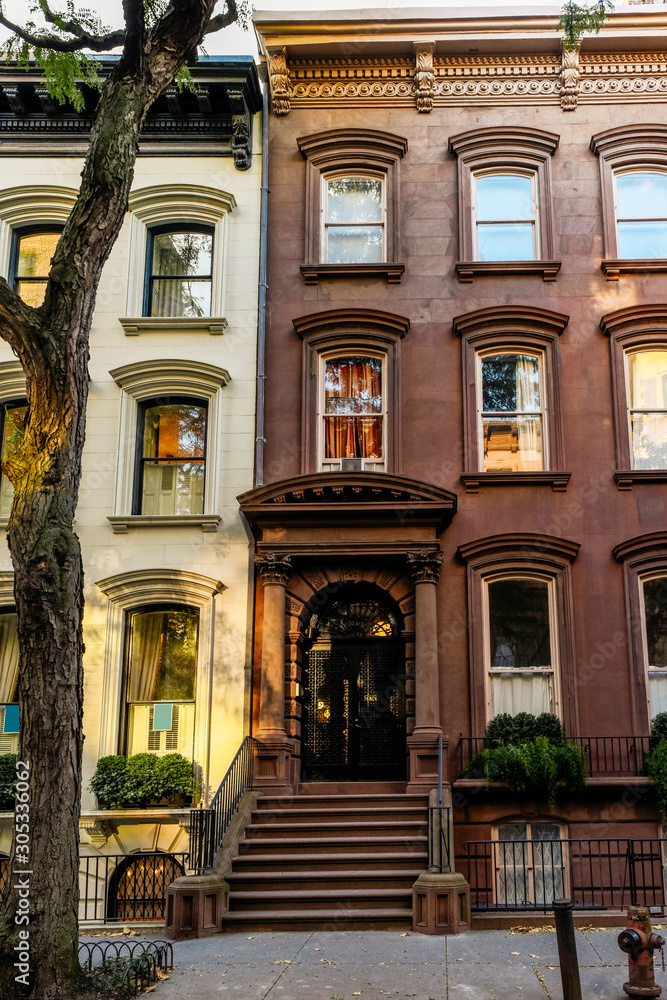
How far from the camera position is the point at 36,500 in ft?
27.7

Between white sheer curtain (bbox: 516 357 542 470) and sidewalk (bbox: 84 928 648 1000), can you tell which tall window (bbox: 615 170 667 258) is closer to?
white sheer curtain (bbox: 516 357 542 470)

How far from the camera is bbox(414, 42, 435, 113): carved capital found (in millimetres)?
16625

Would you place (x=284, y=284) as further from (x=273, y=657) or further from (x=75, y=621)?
(x=75, y=621)

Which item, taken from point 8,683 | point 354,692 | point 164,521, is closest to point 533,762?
point 354,692

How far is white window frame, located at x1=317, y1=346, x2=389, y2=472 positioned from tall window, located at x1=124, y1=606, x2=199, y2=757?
10.5 ft

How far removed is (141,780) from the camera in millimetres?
13641

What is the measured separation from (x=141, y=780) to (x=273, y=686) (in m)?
2.29

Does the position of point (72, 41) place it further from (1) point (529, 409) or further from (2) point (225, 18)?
(1) point (529, 409)

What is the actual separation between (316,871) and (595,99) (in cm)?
1351

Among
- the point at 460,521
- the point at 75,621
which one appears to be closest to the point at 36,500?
the point at 75,621

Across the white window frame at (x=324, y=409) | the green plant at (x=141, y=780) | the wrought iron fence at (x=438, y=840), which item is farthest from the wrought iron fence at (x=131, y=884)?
the white window frame at (x=324, y=409)

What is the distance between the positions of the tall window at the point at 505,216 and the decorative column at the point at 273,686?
649 centimetres

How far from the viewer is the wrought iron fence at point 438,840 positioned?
10.9 meters

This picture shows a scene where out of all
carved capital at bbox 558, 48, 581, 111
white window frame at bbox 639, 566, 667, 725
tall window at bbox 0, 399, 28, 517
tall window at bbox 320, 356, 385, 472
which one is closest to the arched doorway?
tall window at bbox 320, 356, 385, 472
